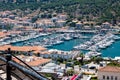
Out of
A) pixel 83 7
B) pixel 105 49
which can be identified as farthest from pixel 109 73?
pixel 83 7

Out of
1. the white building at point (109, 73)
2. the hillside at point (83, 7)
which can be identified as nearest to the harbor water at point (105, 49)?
the hillside at point (83, 7)

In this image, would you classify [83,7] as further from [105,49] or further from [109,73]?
[109,73]

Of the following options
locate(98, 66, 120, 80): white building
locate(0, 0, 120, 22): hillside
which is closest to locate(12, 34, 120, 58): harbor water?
locate(0, 0, 120, 22): hillside

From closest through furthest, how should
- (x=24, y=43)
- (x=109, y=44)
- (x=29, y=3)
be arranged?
1. (x=109, y=44)
2. (x=24, y=43)
3. (x=29, y=3)

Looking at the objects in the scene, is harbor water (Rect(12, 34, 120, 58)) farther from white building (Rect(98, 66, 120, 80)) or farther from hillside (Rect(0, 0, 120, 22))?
white building (Rect(98, 66, 120, 80))

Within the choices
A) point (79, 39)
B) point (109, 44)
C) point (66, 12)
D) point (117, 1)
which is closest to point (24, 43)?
point (79, 39)

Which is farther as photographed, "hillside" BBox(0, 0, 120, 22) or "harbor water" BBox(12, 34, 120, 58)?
"hillside" BBox(0, 0, 120, 22)

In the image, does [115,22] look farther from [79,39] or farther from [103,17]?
[79,39]

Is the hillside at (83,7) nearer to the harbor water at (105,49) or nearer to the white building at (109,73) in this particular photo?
the harbor water at (105,49)
